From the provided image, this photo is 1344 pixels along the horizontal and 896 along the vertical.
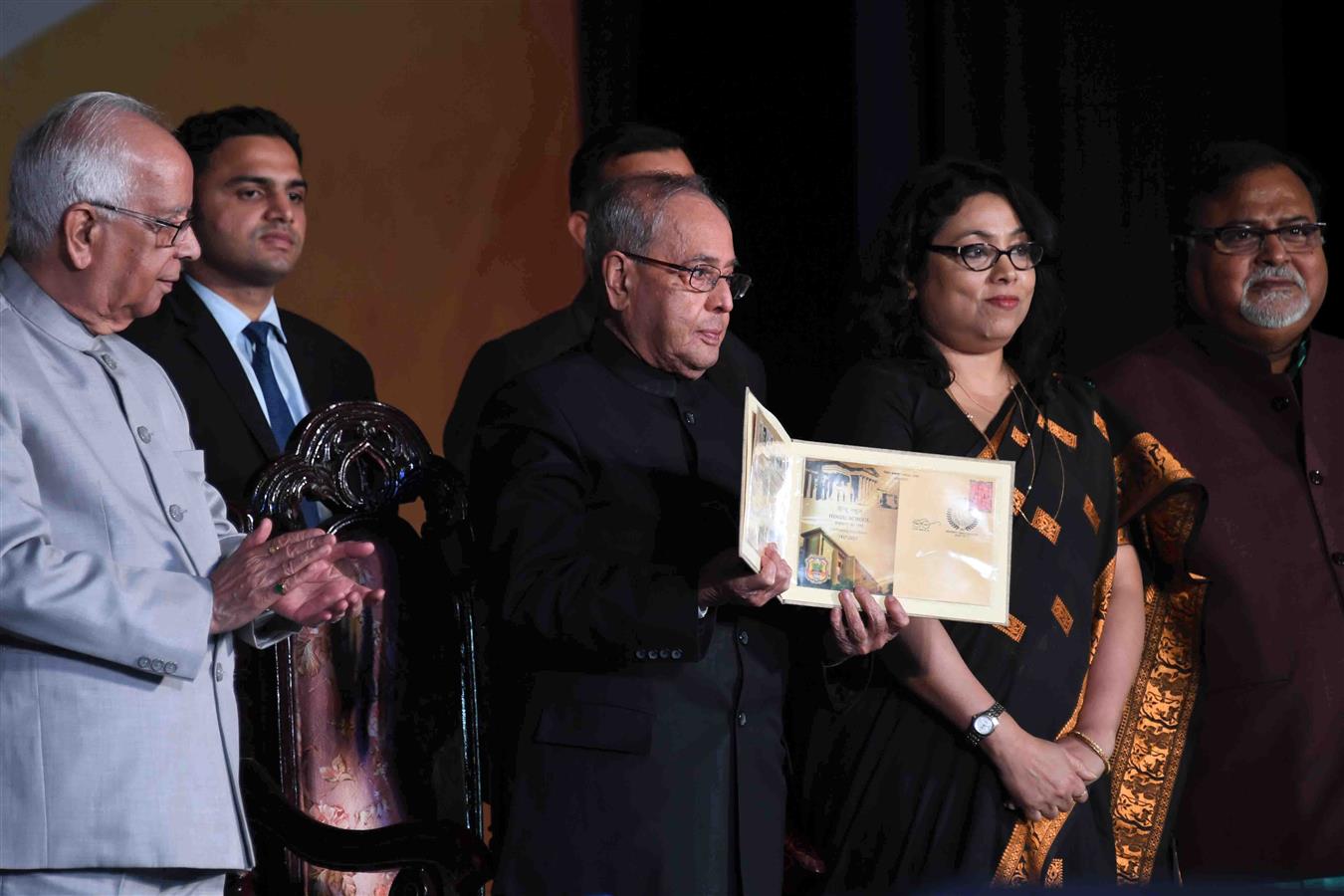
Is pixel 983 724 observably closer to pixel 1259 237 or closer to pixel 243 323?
pixel 1259 237

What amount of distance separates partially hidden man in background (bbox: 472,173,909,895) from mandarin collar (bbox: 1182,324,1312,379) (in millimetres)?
1027

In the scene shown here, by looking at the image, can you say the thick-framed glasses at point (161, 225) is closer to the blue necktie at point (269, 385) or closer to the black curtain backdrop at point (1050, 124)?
the blue necktie at point (269, 385)

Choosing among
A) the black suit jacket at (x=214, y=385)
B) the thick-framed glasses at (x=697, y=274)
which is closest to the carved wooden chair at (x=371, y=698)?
the black suit jacket at (x=214, y=385)

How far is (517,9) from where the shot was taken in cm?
469

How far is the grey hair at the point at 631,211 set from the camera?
2551 mm

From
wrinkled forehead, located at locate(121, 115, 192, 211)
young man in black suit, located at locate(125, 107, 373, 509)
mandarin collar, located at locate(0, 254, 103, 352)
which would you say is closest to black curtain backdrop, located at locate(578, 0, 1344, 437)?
young man in black suit, located at locate(125, 107, 373, 509)

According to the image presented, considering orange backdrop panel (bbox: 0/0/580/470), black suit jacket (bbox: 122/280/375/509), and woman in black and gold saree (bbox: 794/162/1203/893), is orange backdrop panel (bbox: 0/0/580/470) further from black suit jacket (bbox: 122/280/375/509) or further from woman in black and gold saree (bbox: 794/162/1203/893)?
woman in black and gold saree (bbox: 794/162/1203/893)

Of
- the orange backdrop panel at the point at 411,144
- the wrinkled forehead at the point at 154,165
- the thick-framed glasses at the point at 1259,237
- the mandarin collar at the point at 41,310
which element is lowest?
the mandarin collar at the point at 41,310

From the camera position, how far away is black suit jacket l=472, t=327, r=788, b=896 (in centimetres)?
229

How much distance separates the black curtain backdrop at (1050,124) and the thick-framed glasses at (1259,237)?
2.70ft

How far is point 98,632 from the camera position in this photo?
76.1 inches

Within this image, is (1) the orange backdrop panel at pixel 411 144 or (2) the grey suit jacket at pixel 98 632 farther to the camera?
(1) the orange backdrop panel at pixel 411 144

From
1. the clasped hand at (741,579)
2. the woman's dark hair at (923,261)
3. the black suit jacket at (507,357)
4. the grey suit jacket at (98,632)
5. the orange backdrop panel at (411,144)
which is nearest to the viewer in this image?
the grey suit jacket at (98,632)

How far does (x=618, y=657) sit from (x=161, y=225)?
0.81 metres
